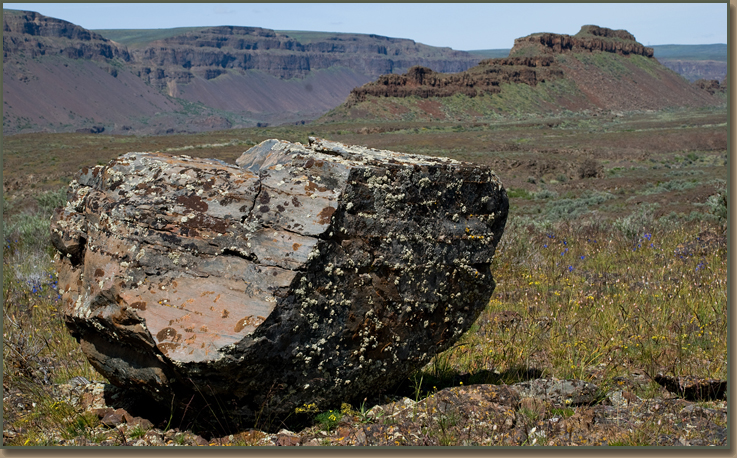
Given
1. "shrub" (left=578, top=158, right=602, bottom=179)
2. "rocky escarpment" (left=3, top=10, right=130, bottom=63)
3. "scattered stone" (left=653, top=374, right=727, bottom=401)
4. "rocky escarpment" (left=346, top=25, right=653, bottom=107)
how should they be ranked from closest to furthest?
1. "scattered stone" (left=653, top=374, right=727, bottom=401)
2. "shrub" (left=578, top=158, right=602, bottom=179)
3. "rocky escarpment" (left=346, top=25, right=653, bottom=107)
4. "rocky escarpment" (left=3, top=10, right=130, bottom=63)

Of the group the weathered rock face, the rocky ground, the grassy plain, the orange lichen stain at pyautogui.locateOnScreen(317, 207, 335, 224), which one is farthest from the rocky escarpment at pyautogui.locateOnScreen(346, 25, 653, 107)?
Result: the orange lichen stain at pyautogui.locateOnScreen(317, 207, 335, 224)

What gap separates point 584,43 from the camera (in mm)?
128125

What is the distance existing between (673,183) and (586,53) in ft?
382

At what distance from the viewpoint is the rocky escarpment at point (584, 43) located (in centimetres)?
12369

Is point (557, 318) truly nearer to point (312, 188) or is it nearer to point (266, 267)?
point (312, 188)

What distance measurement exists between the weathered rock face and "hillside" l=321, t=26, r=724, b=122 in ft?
284

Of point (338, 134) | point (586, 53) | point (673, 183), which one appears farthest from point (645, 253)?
point (586, 53)

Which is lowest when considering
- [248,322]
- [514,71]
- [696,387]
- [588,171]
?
[588,171]

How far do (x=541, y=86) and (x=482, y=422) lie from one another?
11353cm

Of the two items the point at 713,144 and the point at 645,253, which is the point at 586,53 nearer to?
the point at 713,144

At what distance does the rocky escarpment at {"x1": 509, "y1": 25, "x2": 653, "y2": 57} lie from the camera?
12369 cm

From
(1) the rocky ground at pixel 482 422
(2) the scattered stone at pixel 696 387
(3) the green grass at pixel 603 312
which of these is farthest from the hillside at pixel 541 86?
(1) the rocky ground at pixel 482 422

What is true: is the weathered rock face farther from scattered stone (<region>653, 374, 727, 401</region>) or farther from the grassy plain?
scattered stone (<region>653, 374, 727, 401</region>)

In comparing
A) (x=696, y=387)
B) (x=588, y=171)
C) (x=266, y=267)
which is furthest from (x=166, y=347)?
(x=588, y=171)
